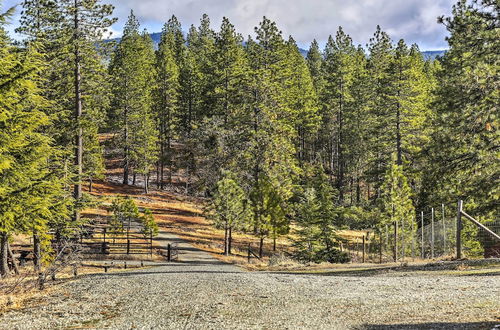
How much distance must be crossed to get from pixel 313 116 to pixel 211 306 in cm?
4959

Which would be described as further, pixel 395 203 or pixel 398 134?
pixel 398 134

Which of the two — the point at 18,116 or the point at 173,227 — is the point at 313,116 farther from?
the point at 18,116

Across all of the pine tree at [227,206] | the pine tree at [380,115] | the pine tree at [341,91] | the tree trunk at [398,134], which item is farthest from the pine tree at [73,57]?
the pine tree at [341,91]

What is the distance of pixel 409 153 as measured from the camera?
129ft

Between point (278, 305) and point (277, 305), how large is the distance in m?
0.02

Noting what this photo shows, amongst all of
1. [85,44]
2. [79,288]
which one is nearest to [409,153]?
Result: [85,44]

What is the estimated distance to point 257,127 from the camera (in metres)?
37.9

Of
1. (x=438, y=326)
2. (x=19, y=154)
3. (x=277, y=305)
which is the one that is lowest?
(x=277, y=305)

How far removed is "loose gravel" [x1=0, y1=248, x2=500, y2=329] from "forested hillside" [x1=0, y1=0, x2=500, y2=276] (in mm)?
3078

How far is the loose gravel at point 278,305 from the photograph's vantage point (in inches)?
318

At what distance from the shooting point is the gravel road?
808 cm

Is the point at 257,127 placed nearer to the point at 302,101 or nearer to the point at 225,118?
the point at 225,118

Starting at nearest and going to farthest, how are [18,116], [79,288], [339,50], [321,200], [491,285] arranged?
[491,285] → [18,116] → [79,288] → [321,200] → [339,50]

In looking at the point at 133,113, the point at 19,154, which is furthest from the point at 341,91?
the point at 19,154
